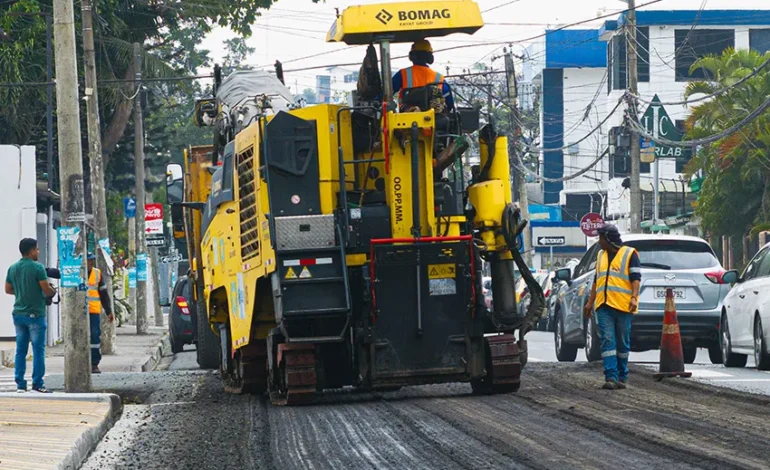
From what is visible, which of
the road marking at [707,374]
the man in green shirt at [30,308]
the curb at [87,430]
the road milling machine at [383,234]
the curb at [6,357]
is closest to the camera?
the curb at [87,430]

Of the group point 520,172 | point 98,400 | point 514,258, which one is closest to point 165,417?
point 98,400

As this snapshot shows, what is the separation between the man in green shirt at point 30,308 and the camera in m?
17.4

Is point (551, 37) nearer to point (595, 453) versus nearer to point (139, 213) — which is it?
point (139, 213)

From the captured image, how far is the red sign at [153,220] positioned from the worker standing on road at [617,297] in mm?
23843

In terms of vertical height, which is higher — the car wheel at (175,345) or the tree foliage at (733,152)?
the tree foliage at (733,152)

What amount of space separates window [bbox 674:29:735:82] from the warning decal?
47811 mm

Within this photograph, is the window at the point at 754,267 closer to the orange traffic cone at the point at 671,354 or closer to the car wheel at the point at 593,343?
the car wheel at the point at 593,343

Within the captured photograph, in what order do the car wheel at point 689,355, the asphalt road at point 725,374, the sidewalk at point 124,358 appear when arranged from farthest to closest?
the sidewalk at point 124,358, the car wheel at point 689,355, the asphalt road at point 725,374

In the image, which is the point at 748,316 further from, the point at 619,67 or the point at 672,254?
the point at 619,67

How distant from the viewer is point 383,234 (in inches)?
545

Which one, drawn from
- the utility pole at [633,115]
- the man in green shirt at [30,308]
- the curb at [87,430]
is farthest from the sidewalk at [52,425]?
the utility pole at [633,115]

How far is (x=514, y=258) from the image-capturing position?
14.3 meters

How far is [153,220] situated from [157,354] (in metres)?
9.68

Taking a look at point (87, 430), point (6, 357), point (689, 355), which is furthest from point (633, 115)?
point (87, 430)
